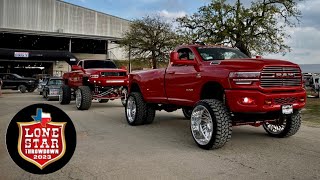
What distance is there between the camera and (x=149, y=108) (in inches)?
384

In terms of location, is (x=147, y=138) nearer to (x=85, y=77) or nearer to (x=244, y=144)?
(x=244, y=144)

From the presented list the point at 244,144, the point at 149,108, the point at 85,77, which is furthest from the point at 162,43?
the point at 244,144

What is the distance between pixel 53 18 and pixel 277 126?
50417mm

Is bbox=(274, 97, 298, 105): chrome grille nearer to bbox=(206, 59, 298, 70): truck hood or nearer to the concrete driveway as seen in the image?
bbox=(206, 59, 298, 70): truck hood

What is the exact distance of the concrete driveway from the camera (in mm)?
4855

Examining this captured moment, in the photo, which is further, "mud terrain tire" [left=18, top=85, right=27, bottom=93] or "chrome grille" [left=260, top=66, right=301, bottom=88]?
"mud terrain tire" [left=18, top=85, right=27, bottom=93]

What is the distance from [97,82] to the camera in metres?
14.3

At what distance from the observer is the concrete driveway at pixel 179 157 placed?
4855mm

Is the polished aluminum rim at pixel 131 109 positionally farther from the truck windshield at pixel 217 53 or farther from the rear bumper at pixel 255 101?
the rear bumper at pixel 255 101

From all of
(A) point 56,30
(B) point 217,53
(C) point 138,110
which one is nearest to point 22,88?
(A) point 56,30

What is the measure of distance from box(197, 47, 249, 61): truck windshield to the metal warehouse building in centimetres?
4047

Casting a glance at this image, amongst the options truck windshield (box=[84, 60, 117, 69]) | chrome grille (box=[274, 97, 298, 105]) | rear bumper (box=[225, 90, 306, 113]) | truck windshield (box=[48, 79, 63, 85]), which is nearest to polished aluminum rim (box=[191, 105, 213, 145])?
rear bumper (box=[225, 90, 306, 113])

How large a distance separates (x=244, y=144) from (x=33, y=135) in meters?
5.04

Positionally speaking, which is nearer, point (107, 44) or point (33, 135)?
point (33, 135)
